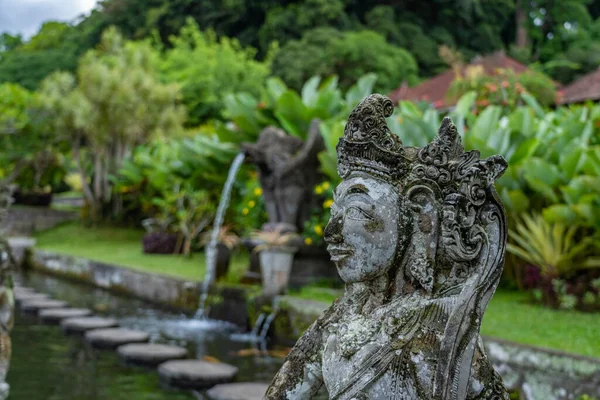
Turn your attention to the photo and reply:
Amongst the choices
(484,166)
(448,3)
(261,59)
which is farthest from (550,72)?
(484,166)

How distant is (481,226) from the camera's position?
2141 mm

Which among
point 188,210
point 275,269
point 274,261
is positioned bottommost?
point 275,269

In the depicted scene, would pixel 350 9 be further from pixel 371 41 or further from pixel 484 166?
pixel 484 166

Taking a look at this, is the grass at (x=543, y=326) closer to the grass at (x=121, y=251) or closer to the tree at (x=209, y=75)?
the grass at (x=121, y=251)

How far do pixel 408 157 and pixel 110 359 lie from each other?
19.6ft

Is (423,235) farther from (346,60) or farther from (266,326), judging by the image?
(346,60)

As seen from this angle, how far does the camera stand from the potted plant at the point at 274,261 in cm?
877

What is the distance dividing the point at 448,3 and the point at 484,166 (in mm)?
28628

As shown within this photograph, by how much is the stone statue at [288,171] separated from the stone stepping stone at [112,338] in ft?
8.26

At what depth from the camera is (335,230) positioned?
223 cm

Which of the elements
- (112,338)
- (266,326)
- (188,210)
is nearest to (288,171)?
(266,326)

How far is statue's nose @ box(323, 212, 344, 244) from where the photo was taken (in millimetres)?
2223

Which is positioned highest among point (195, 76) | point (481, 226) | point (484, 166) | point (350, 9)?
point (350, 9)

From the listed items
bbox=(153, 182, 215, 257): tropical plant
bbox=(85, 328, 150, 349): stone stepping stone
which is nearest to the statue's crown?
bbox=(85, 328, 150, 349): stone stepping stone
